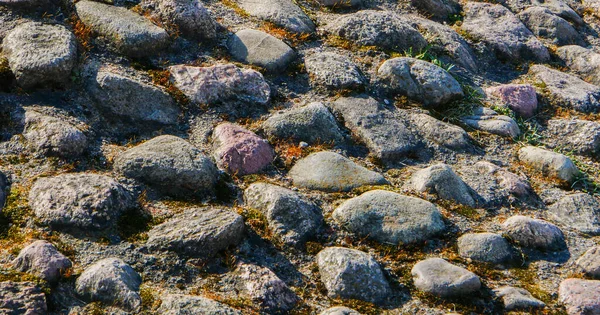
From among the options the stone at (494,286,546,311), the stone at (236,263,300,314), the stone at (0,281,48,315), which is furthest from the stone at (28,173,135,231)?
the stone at (494,286,546,311)

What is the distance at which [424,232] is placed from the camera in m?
5.21

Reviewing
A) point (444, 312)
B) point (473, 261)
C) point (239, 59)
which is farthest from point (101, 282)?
point (239, 59)

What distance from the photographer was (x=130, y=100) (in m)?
5.99

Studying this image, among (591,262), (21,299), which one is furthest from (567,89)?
(21,299)

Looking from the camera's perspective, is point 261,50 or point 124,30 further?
point 261,50

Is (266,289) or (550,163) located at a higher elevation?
(550,163)

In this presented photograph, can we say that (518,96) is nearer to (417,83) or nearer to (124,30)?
(417,83)

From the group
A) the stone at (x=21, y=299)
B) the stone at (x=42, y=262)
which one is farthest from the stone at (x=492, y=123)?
the stone at (x=21, y=299)

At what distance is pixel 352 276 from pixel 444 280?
665 mm

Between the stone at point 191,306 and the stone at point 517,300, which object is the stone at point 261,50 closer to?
the stone at point 191,306

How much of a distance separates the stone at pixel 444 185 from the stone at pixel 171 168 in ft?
5.84

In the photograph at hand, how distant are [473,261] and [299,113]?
2168 millimetres

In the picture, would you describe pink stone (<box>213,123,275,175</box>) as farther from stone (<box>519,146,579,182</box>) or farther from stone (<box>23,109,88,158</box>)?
stone (<box>519,146,579,182</box>)

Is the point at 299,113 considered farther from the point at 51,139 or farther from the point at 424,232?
the point at 51,139
